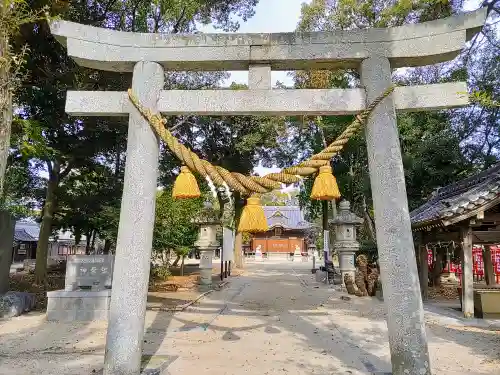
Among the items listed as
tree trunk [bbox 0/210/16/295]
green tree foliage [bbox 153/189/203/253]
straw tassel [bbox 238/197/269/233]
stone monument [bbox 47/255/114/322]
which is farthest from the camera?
green tree foliage [bbox 153/189/203/253]

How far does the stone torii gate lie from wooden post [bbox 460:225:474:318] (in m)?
6.18

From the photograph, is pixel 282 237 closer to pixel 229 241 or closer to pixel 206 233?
pixel 229 241

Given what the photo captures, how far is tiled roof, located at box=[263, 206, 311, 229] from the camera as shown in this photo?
44.0 metres

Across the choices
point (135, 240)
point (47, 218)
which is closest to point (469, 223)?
point (135, 240)

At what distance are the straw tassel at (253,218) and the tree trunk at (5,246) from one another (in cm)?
804

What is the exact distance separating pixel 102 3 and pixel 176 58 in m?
9.19

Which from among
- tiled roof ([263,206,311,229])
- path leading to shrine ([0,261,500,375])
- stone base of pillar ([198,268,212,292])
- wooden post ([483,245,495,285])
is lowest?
path leading to shrine ([0,261,500,375])

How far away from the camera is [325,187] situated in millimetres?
4656

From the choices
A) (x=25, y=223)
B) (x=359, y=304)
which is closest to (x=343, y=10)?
(x=359, y=304)

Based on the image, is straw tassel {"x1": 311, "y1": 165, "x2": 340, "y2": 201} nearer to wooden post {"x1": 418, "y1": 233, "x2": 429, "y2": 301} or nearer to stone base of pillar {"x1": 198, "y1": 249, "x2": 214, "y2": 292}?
wooden post {"x1": 418, "y1": 233, "x2": 429, "y2": 301}

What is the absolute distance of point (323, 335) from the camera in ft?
24.6

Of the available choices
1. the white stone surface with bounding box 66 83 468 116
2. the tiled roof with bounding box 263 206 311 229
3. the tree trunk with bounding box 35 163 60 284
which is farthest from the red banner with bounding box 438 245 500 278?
the tiled roof with bounding box 263 206 311 229

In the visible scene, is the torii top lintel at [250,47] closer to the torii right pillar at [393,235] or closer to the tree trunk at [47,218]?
the torii right pillar at [393,235]

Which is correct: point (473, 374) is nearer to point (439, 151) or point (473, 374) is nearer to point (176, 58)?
point (176, 58)
